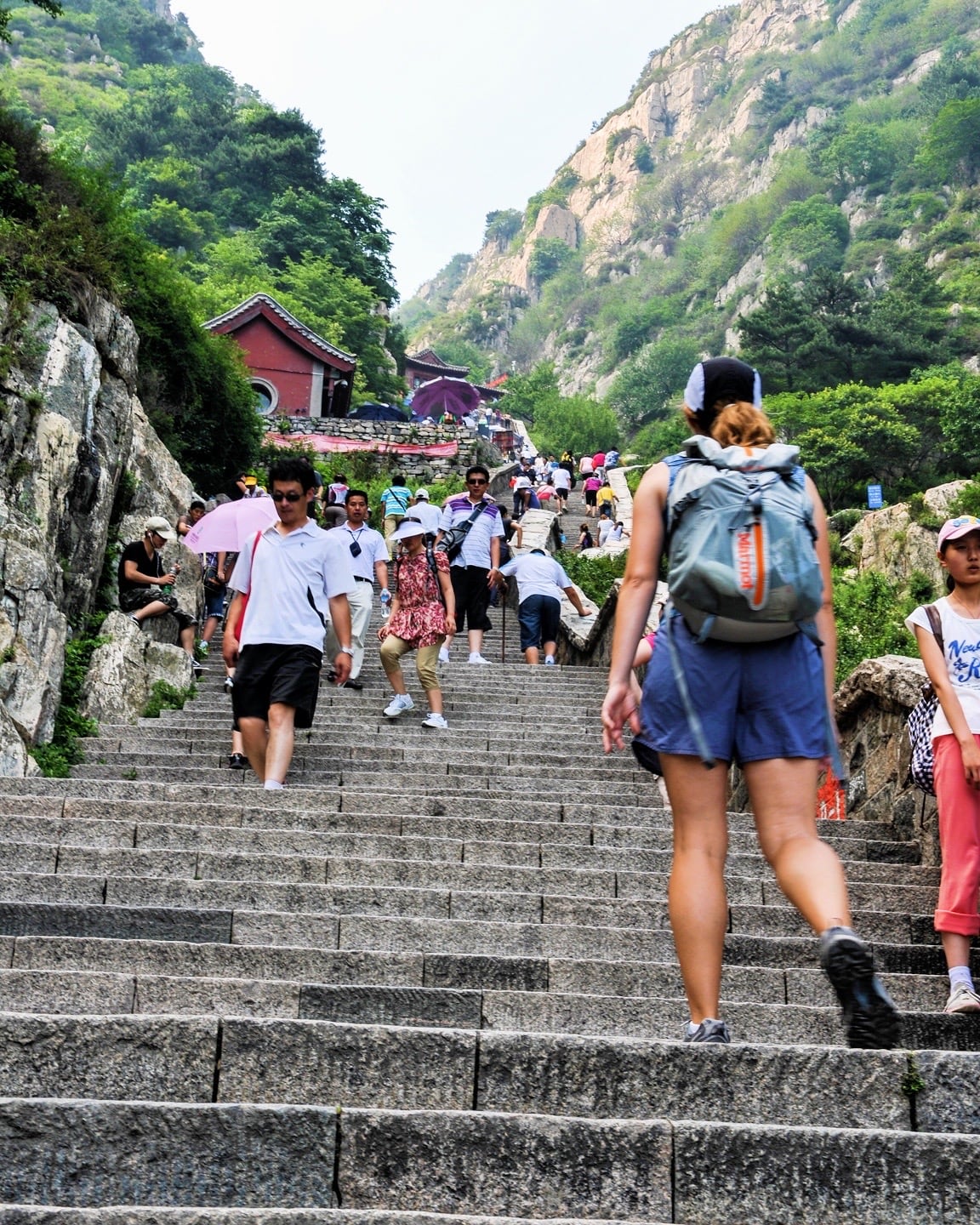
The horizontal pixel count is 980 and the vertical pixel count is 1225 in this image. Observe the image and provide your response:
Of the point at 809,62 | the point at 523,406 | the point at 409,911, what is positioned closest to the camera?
the point at 409,911

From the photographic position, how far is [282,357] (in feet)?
130

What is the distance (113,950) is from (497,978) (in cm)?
124

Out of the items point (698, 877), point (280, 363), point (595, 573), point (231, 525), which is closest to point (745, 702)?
point (698, 877)

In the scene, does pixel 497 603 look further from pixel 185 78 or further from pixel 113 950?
pixel 185 78

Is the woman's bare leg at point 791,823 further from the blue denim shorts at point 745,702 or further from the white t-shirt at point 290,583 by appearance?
the white t-shirt at point 290,583

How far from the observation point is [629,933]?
4.79 metres

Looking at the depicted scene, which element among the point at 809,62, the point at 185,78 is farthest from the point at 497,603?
the point at 809,62

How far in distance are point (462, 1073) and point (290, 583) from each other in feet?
14.1

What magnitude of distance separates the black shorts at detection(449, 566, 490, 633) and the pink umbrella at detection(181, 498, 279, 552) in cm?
284

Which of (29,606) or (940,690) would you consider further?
(29,606)

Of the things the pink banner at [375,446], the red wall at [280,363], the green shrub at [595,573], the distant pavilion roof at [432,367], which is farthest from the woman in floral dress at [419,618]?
the distant pavilion roof at [432,367]

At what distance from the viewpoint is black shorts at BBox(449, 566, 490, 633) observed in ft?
41.9

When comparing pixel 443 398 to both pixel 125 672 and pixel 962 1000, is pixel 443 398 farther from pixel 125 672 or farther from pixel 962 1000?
pixel 962 1000

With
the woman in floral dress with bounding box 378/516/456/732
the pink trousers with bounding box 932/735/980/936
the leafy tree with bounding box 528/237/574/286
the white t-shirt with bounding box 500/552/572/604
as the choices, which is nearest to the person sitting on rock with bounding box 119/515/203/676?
the woman in floral dress with bounding box 378/516/456/732
